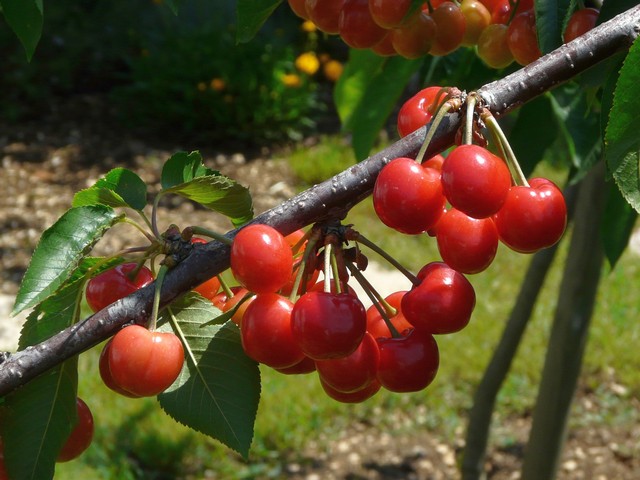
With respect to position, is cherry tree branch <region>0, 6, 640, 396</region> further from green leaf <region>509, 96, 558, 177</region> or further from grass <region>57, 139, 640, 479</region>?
grass <region>57, 139, 640, 479</region>

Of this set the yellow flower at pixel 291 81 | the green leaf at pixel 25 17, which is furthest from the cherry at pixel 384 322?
the yellow flower at pixel 291 81

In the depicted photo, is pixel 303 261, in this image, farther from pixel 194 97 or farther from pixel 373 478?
pixel 194 97

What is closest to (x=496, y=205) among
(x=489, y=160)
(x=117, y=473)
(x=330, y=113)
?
(x=489, y=160)

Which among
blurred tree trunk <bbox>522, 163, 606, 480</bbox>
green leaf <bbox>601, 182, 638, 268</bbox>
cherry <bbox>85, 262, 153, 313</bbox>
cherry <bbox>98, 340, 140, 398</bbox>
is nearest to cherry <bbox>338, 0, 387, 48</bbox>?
cherry <bbox>85, 262, 153, 313</bbox>

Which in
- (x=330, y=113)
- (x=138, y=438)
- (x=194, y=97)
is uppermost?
(x=330, y=113)

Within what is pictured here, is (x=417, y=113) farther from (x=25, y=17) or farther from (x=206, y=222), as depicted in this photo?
(x=206, y=222)

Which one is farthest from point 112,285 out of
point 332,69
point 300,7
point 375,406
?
point 332,69
